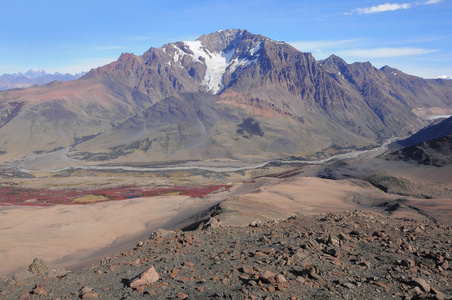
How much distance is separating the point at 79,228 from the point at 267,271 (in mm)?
31565

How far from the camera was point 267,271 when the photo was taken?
35.4 feet

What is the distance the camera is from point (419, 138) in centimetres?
19462

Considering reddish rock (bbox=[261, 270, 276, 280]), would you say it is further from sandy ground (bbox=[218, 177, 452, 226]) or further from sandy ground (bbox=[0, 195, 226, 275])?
sandy ground (bbox=[0, 195, 226, 275])

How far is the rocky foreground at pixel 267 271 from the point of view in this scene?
10078 millimetres

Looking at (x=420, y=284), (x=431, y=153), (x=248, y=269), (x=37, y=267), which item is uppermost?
(x=420, y=284)

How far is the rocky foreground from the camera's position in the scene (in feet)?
33.1

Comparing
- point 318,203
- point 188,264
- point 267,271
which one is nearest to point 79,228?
point 188,264

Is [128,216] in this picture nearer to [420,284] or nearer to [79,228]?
[79,228]

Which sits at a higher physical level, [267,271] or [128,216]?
[267,271]

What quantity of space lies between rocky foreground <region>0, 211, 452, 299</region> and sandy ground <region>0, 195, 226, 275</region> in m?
13.3

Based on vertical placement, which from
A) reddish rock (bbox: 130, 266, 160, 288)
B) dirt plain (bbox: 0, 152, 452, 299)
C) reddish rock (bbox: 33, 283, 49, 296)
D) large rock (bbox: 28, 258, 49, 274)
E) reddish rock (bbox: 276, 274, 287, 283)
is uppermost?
reddish rock (bbox: 276, 274, 287, 283)

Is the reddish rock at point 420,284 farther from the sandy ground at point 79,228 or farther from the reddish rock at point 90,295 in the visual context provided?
the sandy ground at point 79,228

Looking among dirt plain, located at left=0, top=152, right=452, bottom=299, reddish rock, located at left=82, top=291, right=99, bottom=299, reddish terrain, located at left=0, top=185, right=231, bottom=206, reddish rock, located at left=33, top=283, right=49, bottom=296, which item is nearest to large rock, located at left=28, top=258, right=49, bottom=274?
dirt plain, located at left=0, top=152, right=452, bottom=299

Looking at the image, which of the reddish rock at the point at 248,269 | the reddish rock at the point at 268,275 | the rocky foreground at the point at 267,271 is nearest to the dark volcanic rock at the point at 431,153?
the rocky foreground at the point at 267,271
